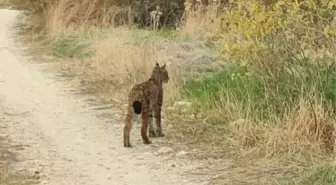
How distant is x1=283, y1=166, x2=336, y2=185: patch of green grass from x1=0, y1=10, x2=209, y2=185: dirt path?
1.14 metres

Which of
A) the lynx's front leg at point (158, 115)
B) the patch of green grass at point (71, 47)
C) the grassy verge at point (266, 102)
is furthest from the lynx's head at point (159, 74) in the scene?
the patch of green grass at point (71, 47)

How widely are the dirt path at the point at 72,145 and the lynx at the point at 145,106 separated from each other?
0.75ft

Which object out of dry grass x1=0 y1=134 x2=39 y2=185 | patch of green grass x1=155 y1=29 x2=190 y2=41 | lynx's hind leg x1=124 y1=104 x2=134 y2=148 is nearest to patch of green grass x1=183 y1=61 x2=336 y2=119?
lynx's hind leg x1=124 y1=104 x2=134 y2=148

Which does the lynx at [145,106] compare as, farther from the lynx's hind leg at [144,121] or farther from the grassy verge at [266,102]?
the grassy verge at [266,102]

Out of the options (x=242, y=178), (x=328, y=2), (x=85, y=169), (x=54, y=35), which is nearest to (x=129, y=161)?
(x=85, y=169)

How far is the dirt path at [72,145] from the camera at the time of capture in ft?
28.6

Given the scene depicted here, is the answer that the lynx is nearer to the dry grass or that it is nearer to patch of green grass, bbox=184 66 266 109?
patch of green grass, bbox=184 66 266 109

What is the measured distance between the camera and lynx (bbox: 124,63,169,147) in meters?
9.89

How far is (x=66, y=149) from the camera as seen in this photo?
32.9ft

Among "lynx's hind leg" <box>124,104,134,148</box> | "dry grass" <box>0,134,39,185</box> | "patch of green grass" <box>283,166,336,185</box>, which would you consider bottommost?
"dry grass" <box>0,134,39,185</box>

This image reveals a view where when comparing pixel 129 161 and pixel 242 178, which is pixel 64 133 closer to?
pixel 129 161

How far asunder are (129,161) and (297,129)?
190 cm

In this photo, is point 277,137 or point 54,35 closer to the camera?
point 277,137

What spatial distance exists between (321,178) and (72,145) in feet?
11.4
